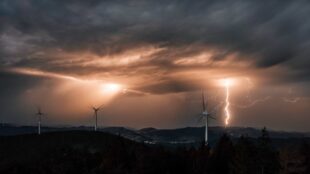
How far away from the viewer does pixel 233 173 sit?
7357 inches

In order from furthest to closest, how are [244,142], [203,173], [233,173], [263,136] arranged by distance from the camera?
[203,173], [233,173], [244,142], [263,136]

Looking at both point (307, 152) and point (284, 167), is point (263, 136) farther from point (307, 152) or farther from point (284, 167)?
point (307, 152)

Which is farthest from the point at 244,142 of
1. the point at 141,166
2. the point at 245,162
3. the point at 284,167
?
the point at 141,166

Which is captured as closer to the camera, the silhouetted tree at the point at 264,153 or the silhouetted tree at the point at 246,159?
the silhouetted tree at the point at 264,153

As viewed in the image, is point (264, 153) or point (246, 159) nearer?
point (264, 153)

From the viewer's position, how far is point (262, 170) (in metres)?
163

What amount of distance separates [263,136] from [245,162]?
47.9 ft

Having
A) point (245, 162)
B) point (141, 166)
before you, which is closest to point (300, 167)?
point (245, 162)

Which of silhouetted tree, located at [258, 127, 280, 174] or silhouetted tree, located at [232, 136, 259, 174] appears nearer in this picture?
silhouetted tree, located at [258, 127, 280, 174]

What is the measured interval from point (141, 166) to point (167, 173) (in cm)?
1396

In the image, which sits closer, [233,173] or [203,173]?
[233,173]

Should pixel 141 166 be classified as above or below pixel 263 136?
below

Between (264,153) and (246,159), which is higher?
(264,153)

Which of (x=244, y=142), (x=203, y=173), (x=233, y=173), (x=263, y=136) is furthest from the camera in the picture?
(x=203, y=173)
